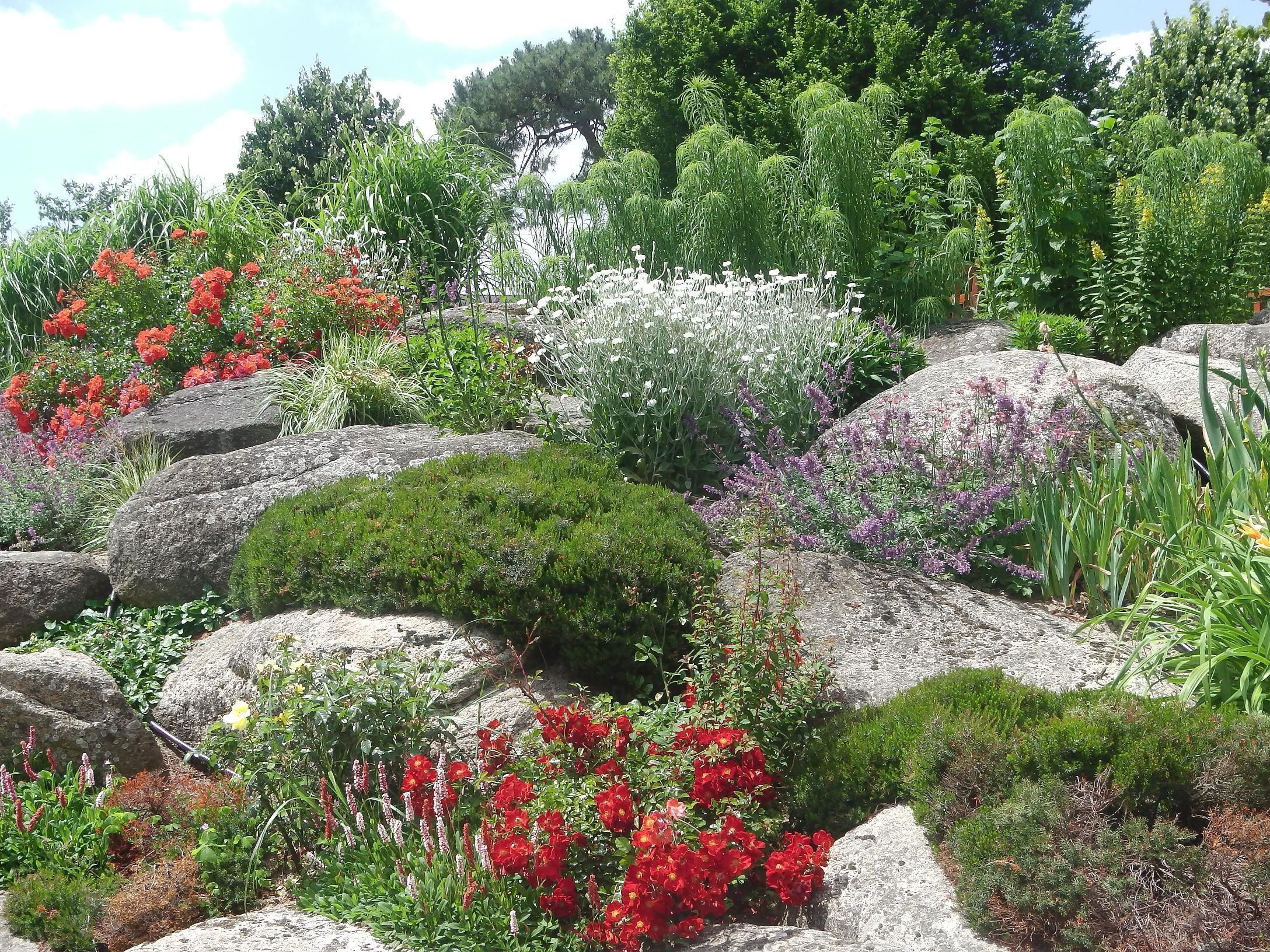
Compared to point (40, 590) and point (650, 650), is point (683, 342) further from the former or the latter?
point (40, 590)

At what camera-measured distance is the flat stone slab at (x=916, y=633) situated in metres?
3.86

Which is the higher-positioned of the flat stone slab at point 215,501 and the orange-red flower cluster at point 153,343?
the orange-red flower cluster at point 153,343

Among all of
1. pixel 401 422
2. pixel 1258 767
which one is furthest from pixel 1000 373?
pixel 401 422

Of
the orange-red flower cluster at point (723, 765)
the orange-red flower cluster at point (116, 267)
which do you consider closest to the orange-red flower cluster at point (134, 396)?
the orange-red flower cluster at point (116, 267)

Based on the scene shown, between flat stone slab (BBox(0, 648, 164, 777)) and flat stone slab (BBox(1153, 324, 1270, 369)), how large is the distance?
334 inches

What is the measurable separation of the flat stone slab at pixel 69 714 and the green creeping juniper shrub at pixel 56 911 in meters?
0.82

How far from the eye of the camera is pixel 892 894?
2.78 m

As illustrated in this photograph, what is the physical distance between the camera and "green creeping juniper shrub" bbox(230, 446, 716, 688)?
397 centimetres

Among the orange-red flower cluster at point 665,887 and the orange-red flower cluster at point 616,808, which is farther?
the orange-red flower cluster at point 616,808

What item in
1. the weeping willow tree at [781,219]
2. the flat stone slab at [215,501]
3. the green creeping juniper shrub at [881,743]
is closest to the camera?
the green creeping juniper shrub at [881,743]

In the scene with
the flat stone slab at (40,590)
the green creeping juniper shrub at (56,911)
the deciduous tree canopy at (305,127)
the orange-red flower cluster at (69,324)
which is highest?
the deciduous tree canopy at (305,127)

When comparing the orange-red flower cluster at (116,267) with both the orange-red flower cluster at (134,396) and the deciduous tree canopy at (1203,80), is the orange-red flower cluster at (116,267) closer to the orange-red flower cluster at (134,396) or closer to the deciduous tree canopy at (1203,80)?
the orange-red flower cluster at (134,396)

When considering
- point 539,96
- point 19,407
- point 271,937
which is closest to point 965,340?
point 271,937

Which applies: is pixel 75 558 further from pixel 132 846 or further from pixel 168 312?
pixel 168 312
